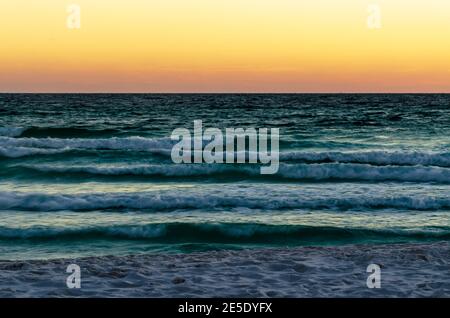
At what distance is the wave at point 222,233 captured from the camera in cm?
1189

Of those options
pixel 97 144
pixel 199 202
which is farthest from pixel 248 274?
pixel 97 144

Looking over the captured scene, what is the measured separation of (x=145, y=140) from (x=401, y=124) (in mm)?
19486

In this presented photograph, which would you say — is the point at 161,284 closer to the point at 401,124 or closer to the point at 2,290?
the point at 2,290

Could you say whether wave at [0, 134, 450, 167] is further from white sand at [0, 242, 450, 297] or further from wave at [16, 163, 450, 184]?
white sand at [0, 242, 450, 297]

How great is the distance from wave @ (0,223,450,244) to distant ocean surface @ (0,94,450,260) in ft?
0.06

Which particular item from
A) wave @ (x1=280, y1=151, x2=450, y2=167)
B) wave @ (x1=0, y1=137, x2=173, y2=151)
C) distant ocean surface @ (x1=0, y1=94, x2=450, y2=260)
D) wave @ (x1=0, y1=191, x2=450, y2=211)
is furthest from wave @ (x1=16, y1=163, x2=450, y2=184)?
wave @ (x1=0, y1=137, x2=173, y2=151)

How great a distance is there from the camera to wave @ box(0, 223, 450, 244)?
39.0ft

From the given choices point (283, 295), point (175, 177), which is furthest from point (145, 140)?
point (283, 295)

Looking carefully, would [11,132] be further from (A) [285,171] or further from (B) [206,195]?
(B) [206,195]

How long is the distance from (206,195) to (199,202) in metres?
0.81

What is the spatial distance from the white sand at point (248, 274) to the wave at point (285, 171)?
37.1 feet

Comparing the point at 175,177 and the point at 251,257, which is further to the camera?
the point at 175,177
